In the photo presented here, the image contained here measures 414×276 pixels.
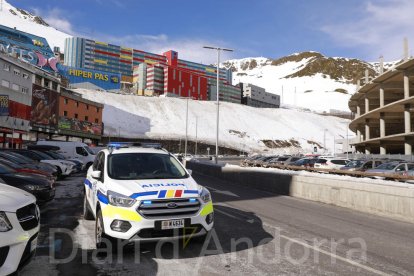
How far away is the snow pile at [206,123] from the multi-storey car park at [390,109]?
146 ft

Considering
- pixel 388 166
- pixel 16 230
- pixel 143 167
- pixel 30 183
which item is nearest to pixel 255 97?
pixel 388 166

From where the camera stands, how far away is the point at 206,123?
116m

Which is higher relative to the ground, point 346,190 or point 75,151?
point 75,151

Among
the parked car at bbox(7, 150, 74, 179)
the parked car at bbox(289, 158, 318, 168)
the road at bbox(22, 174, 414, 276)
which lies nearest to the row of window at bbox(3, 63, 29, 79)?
the parked car at bbox(7, 150, 74, 179)

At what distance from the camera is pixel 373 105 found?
218 feet

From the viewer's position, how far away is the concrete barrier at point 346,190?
11219 mm

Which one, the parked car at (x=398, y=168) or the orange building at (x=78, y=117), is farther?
the orange building at (x=78, y=117)

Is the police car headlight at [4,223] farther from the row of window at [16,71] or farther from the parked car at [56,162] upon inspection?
the row of window at [16,71]

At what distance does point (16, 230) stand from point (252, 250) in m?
3.87

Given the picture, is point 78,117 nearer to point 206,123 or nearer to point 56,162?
point 206,123

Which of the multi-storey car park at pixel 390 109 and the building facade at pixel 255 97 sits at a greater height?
the building facade at pixel 255 97

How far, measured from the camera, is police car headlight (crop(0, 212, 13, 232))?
4445mm

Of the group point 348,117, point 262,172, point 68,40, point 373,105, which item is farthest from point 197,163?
point 348,117

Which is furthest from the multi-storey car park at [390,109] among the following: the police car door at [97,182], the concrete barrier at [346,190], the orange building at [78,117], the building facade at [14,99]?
the orange building at [78,117]
